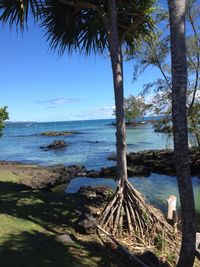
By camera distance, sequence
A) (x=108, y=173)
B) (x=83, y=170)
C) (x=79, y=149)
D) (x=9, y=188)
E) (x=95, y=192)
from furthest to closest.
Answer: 1. (x=79, y=149)
2. (x=83, y=170)
3. (x=108, y=173)
4. (x=95, y=192)
5. (x=9, y=188)

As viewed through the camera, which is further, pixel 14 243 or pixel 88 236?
pixel 88 236

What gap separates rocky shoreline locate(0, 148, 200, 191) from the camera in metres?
16.5

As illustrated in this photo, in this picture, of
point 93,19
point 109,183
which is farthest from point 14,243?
point 109,183

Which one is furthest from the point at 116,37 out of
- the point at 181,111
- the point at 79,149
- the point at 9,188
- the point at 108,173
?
the point at 79,149

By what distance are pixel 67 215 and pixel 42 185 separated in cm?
675

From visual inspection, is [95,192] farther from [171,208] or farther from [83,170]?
[83,170]

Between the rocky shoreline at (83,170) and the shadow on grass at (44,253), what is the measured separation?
7.61m

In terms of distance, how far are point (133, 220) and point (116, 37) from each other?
14.7 feet

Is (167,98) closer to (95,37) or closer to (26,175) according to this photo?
(26,175)

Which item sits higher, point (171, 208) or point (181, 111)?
point (181, 111)

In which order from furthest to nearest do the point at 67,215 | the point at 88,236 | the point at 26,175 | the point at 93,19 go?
the point at 26,175 < the point at 93,19 < the point at 67,215 < the point at 88,236

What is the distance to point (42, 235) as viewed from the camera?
24.4 ft

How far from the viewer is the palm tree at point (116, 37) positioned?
8.18 metres

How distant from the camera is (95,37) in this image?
10234mm
